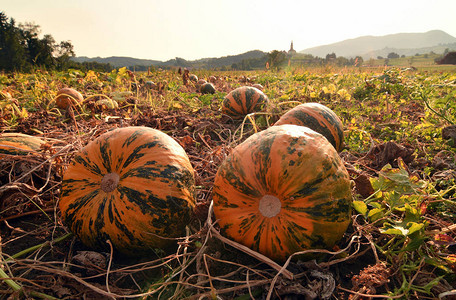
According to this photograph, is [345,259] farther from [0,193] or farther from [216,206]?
[0,193]

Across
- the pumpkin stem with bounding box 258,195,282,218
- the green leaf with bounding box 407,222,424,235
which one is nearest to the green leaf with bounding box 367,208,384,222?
the green leaf with bounding box 407,222,424,235

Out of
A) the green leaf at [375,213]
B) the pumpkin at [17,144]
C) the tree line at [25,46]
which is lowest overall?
the green leaf at [375,213]

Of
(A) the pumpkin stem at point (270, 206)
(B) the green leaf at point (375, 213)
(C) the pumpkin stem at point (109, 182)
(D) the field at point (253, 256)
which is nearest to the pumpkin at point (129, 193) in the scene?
(C) the pumpkin stem at point (109, 182)

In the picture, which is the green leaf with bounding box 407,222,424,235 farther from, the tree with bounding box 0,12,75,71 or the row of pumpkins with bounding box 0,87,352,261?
the tree with bounding box 0,12,75,71

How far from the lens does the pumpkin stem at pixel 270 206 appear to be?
1.54m

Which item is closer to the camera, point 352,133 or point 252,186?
point 252,186

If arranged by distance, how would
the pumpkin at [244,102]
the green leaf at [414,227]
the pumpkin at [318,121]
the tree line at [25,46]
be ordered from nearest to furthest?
1. the green leaf at [414,227]
2. the pumpkin at [318,121]
3. the pumpkin at [244,102]
4. the tree line at [25,46]

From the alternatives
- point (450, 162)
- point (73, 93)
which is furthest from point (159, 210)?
point (73, 93)

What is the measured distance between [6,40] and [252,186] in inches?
1673

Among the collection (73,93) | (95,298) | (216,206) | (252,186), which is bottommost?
(95,298)

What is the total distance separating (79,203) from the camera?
175 centimetres

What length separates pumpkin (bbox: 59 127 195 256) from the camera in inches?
65.6

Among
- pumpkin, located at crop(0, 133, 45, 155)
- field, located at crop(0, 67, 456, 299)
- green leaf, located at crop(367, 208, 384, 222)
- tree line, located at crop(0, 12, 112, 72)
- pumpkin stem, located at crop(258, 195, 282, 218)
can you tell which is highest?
tree line, located at crop(0, 12, 112, 72)

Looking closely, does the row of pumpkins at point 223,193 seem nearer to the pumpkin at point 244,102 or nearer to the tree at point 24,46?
the pumpkin at point 244,102
